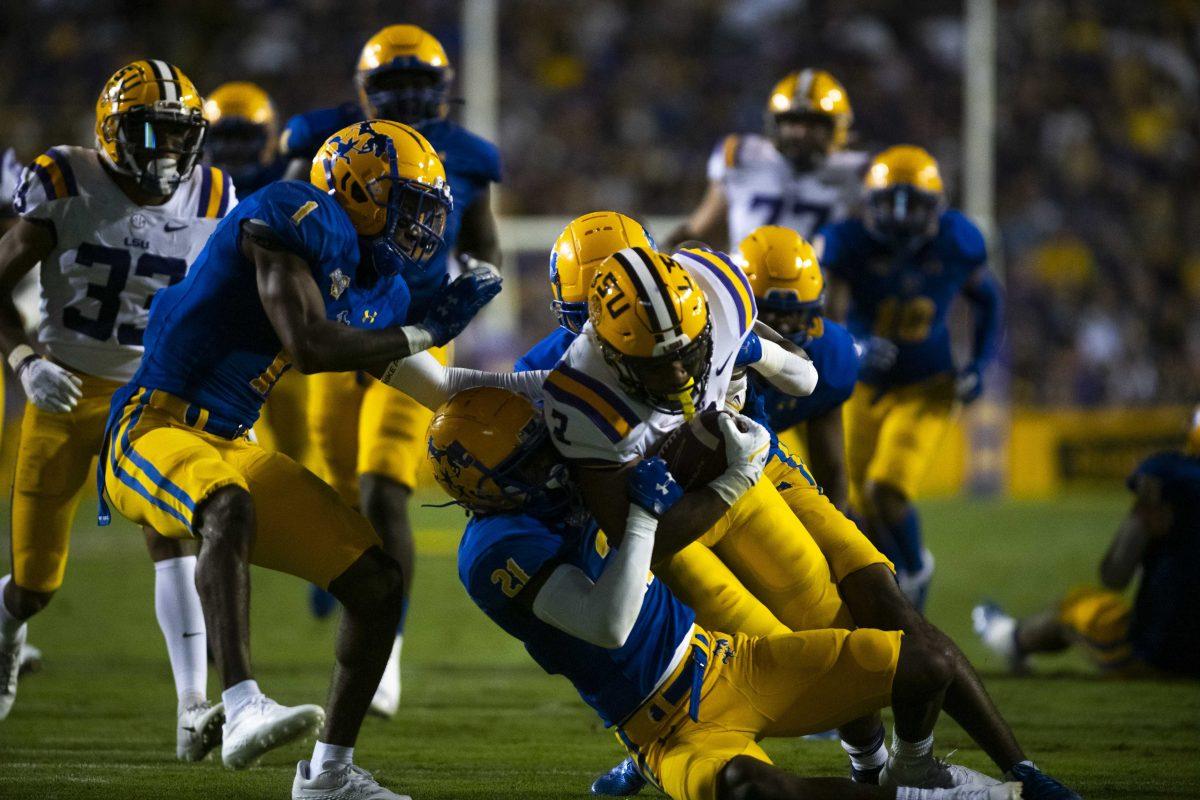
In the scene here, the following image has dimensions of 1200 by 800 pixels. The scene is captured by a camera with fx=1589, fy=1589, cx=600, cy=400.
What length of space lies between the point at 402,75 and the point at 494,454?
2.76 metres

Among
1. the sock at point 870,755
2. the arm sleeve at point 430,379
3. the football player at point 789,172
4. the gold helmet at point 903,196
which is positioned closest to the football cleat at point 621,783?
the sock at point 870,755

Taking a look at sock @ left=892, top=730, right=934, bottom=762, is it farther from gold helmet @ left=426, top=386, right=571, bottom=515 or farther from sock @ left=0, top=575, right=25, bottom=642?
sock @ left=0, top=575, right=25, bottom=642

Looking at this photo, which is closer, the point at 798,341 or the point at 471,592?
the point at 471,592

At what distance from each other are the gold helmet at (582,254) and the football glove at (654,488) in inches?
38.6

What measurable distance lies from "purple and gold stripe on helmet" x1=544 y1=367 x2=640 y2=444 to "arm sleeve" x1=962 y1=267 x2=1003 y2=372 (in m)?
4.00

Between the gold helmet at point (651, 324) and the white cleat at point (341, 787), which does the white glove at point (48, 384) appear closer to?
the white cleat at point (341, 787)

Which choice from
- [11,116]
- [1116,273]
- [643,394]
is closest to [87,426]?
[643,394]

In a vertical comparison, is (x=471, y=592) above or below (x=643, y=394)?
below

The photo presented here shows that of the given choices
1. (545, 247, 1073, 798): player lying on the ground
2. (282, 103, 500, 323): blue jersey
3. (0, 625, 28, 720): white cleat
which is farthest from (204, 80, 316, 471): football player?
(545, 247, 1073, 798): player lying on the ground

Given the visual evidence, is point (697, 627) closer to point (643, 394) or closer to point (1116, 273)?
point (643, 394)

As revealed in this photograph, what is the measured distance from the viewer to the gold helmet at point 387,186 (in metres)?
3.88

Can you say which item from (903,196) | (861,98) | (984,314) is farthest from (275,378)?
(861,98)

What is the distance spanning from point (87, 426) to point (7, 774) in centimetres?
109

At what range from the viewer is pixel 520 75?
1454cm
